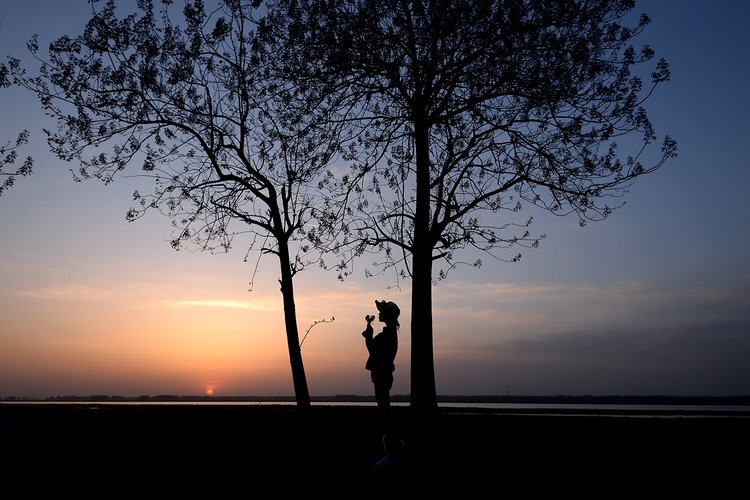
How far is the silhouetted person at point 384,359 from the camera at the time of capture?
13.3m

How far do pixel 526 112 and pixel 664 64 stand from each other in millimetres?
4442

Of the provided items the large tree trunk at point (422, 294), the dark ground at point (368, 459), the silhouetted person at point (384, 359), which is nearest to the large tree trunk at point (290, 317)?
the dark ground at point (368, 459)

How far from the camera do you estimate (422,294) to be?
25.0 metres

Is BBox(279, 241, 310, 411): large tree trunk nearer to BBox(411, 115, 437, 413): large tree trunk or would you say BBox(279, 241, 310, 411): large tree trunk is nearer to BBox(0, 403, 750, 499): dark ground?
BBox(0, 403, 750, 499): dark ground

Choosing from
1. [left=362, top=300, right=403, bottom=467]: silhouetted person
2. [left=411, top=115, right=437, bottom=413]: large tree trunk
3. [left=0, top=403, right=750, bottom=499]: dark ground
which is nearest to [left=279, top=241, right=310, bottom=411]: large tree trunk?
[left=0, top=403, right=750, bottom=499]: dark ground

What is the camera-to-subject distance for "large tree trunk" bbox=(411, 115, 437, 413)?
24375 mm

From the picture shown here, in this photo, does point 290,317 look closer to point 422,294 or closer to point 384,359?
point 422,294

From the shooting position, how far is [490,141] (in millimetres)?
25984

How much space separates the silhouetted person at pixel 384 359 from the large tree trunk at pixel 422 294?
36.1 ft

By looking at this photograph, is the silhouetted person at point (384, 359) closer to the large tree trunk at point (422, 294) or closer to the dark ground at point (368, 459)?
the dark ground at point (368, 459)

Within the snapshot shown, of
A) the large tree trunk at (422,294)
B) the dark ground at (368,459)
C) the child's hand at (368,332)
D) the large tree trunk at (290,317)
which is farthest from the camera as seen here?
the large tree trunk at (290,317)

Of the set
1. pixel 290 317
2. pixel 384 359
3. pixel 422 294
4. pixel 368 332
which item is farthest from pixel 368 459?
pixel 290 317

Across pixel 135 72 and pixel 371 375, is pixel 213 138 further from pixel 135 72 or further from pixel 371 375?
pixel 371 375

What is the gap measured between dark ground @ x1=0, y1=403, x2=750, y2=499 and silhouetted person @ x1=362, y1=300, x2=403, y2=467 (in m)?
0.66
